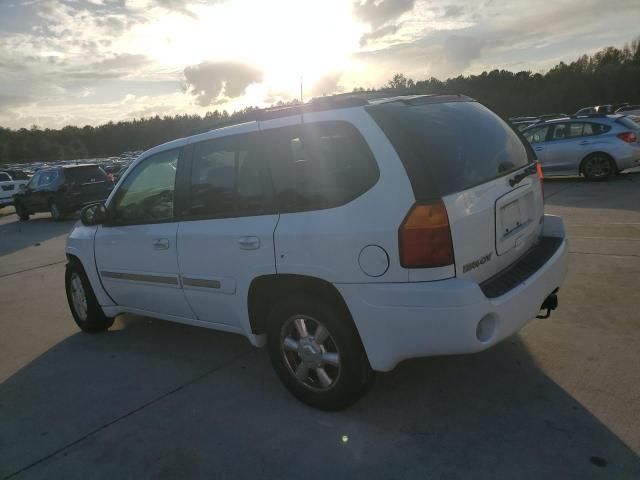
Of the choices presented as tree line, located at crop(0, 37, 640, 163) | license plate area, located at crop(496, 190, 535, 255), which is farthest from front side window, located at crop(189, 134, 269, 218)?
tree line, located at crop(0, 37, 640, 163)

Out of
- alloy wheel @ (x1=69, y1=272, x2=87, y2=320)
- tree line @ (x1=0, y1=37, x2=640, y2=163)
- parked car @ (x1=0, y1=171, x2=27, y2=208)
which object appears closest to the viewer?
alloy wheel @ (x1=69, y1=272, x2=87, y2=320)

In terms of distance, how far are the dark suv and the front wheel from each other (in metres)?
13.1

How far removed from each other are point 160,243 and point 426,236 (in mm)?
2217

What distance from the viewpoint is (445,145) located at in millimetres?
2994

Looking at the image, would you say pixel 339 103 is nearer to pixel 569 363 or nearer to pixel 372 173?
pixel 372 173

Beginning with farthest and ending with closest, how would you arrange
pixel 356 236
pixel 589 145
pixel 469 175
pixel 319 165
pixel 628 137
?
pixel 589 145 → pixel 628 137 → pixel 319 165 → pixel 469 175 → pixel 356 236

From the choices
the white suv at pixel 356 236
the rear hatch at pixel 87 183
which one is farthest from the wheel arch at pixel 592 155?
the rear hatch at pixel 87 183

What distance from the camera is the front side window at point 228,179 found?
11.2ft

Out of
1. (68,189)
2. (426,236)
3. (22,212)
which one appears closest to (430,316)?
(426,236)

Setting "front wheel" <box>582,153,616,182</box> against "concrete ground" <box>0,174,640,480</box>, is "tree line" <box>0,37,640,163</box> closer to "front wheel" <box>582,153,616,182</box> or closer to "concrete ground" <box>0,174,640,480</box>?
"front wheel" <box>582,153,616,182</box>

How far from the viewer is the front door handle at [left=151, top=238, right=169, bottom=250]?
402 cm

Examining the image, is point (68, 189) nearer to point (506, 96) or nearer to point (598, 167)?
point (598, 167)

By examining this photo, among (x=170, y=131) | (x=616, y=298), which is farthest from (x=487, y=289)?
(x=170, y=131)

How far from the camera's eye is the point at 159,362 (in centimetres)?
438
